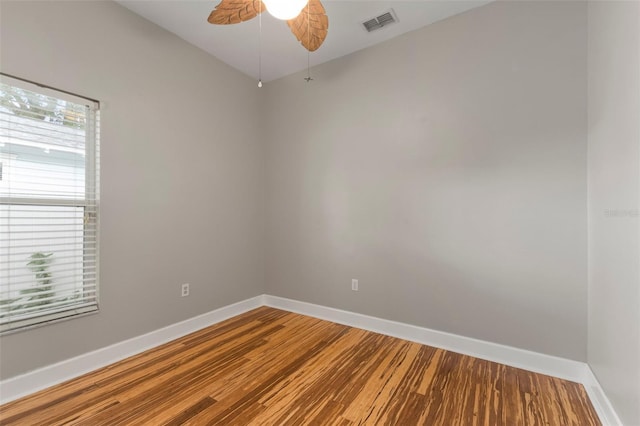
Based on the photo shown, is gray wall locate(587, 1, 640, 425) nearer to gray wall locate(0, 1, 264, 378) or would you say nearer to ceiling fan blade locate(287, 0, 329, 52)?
ceiling fan blade locate(287, 0, 329, 52)

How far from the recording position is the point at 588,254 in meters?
1.87

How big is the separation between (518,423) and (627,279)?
3.16 feet

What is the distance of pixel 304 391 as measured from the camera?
1.79m

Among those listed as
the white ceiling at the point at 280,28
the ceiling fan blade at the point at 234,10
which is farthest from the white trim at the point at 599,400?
the ceiling fan blade at the point at 234,10

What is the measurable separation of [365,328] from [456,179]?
168cm

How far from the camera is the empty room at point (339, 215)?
162 cm

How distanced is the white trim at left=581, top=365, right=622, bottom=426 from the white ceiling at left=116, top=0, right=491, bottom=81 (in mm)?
2814

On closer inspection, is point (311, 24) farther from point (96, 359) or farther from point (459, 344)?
point (96, 359)

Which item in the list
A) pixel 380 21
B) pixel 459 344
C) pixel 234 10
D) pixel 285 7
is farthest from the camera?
pixel 380 21

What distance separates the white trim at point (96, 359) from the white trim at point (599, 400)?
119 inches

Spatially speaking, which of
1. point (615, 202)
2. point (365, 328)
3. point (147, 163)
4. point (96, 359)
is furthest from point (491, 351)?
point (147, 163)

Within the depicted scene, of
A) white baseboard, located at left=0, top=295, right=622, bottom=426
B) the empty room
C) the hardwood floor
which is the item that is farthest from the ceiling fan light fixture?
white baseboard, located at left=0, top=295, right=622, bottom=426

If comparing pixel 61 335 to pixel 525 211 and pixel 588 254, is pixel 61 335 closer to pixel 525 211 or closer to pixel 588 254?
pixel 525 211

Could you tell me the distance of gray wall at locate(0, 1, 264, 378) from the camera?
183 centimetres
